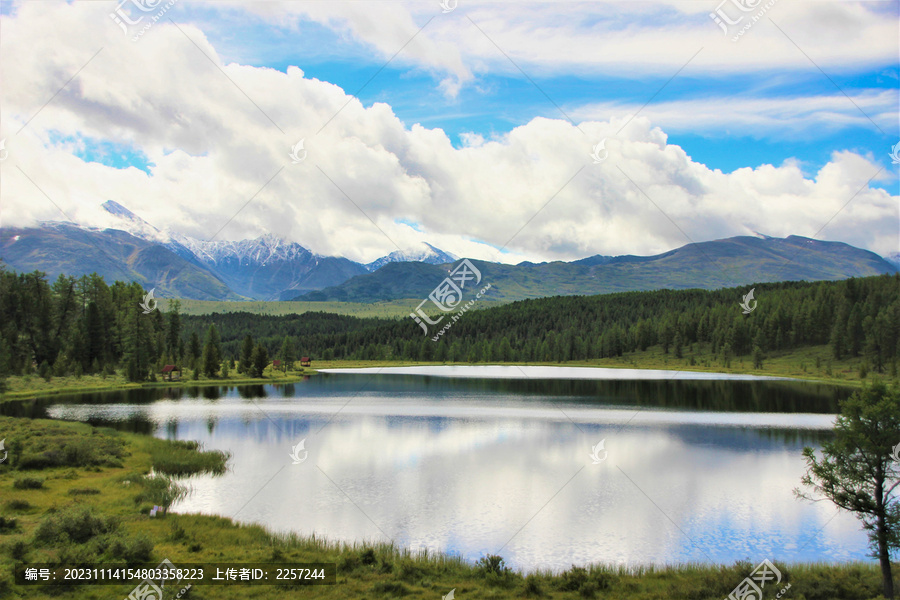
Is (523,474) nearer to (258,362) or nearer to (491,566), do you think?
(491,566)

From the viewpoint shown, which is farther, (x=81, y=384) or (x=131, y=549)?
(x=81, y=384)

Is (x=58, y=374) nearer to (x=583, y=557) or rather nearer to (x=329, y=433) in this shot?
(x=329, y=433)

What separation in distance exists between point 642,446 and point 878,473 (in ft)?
92.5

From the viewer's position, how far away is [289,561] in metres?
20.7

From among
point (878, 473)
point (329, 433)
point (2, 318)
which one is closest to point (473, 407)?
point (329, 433)

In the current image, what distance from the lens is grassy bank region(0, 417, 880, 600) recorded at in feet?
59.5

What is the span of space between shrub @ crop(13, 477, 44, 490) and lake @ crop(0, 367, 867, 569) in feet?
24.2

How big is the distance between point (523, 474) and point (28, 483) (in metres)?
28.5

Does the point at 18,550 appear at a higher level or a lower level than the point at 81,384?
lower

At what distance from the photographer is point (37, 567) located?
17312 mm

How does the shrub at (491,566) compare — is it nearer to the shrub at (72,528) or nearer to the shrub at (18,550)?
the shrub at (72,528)

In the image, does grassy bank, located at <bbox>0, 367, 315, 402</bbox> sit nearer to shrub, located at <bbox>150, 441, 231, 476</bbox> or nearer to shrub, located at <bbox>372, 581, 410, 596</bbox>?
shrub, located at <bbox>150, 441, 231, 476</bbox>

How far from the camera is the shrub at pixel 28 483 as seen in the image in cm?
2842

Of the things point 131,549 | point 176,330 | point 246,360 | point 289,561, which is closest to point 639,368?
point 246,360
